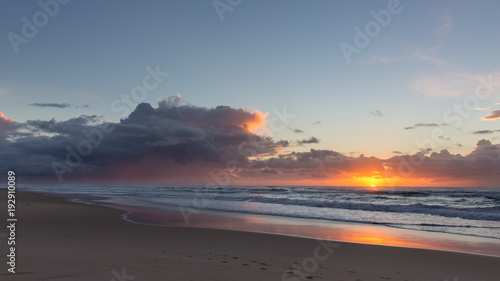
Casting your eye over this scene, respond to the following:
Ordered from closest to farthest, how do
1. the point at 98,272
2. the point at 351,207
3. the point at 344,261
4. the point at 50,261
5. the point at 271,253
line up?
the point at 98,272, the point at 50,261, the point at 344,261, the point at 271,253, the point at 351,207

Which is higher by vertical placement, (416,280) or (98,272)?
(98,272)

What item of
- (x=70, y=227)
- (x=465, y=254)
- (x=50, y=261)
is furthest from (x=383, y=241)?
(x=70, y=227)

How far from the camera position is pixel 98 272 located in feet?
22.8

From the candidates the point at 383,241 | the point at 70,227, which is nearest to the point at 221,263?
the point at 383,241

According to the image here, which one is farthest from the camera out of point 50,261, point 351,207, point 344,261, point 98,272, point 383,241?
point 351,207

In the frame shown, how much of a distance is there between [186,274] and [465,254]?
1008 cm

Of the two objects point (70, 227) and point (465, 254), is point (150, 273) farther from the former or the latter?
point (465, 254)

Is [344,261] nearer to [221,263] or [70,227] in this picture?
[221,263]

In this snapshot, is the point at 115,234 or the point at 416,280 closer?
the point at 416,280

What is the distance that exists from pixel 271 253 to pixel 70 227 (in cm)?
1001

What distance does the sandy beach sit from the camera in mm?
7270

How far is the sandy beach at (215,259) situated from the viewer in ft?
23.9

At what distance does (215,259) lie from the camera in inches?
364

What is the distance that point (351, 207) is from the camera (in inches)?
1321
